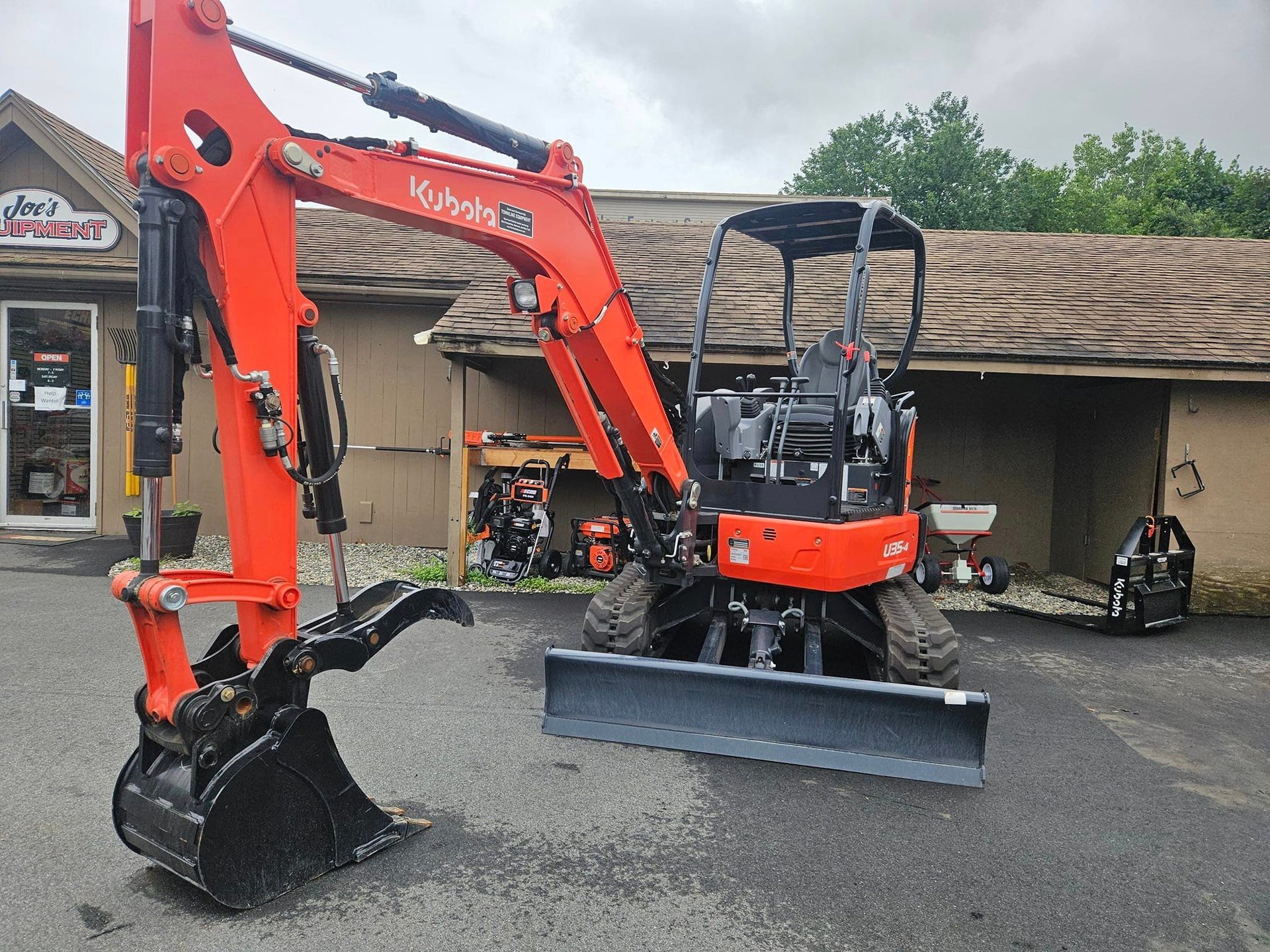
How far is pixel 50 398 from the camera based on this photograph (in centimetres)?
1039

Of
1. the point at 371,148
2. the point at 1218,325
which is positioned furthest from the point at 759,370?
the point at 371,148

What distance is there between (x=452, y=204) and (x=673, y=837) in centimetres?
279

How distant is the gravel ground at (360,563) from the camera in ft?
28.4

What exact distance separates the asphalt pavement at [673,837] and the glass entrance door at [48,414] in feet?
18.5

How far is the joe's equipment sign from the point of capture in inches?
404

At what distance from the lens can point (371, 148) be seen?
3.39 meters

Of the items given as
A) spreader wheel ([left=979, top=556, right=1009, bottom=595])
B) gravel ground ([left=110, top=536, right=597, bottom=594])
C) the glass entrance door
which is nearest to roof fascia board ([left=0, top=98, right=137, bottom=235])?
the glass entrance door

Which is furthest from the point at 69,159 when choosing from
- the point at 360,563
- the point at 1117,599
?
the point at 1117,599

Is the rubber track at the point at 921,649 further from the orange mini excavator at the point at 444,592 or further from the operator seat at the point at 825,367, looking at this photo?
the operator seat at the point at 825,367

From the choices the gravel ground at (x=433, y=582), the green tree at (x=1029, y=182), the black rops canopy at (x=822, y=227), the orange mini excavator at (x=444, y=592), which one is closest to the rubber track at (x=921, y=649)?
the orange mini excavator at (x=444, y=592)

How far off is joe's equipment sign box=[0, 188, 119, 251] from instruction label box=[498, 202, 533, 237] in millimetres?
8410

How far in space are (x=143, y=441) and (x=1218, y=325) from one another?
32.5 feet

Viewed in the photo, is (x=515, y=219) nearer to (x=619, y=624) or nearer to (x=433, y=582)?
(x=619, y=624)

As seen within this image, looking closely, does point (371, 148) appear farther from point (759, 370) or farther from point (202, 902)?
point (759, 370)
